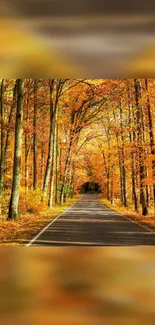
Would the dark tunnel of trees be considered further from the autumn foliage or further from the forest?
the forest

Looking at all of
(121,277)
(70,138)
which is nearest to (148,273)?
(121,277)

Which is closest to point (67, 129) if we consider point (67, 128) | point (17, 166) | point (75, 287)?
point (67, 128)

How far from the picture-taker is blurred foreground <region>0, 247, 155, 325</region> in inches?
150

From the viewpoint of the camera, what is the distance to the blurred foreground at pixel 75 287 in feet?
12.5

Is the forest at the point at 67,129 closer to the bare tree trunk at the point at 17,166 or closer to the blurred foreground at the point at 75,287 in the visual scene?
the bare tree trunk at the point at 17,166
